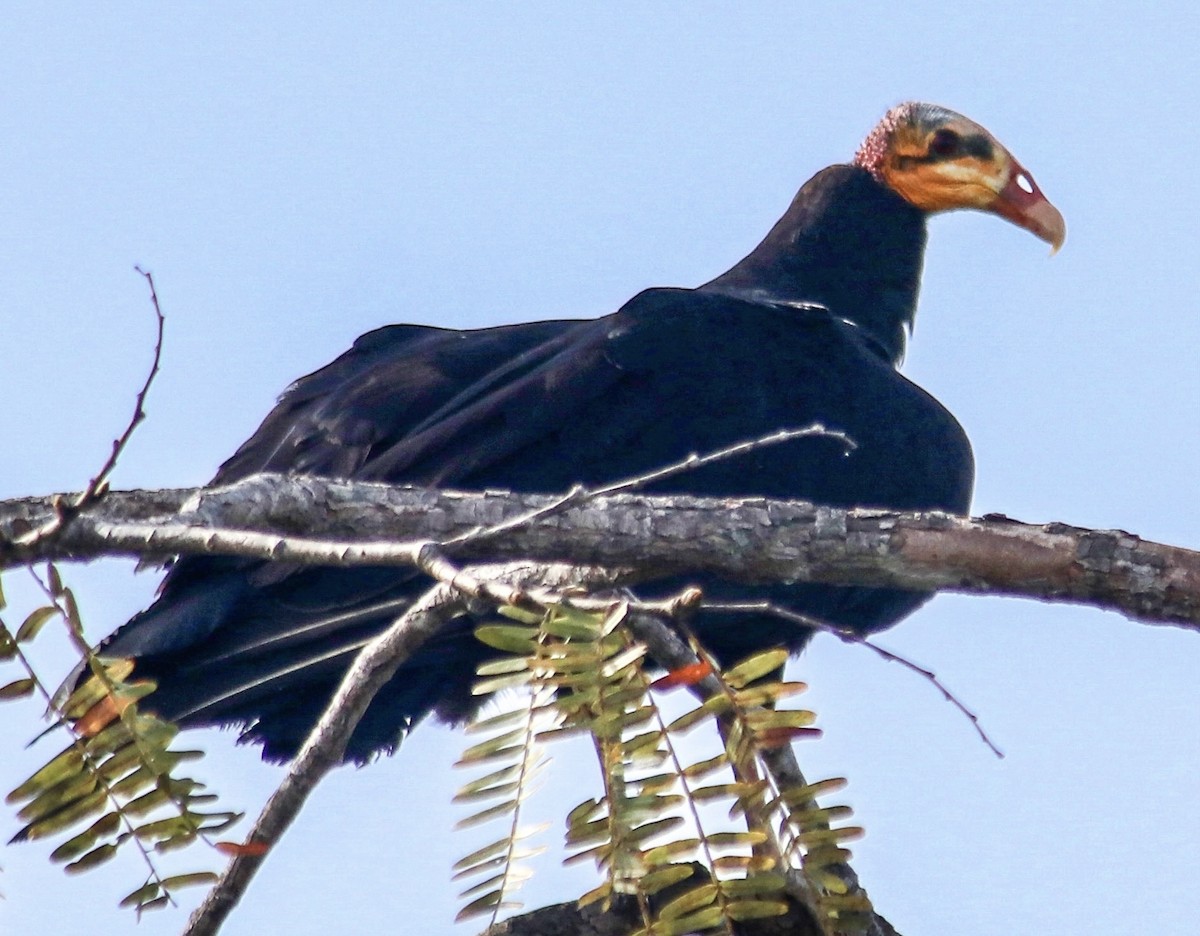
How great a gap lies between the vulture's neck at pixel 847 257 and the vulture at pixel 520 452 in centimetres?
51

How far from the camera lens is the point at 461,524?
83.8 inches

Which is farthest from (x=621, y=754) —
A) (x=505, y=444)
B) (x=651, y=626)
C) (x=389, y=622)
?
(x=505, y=444)

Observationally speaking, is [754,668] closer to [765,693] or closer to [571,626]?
[765,693]

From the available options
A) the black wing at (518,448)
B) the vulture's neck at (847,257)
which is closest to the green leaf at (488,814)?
the black wing at (518,448)

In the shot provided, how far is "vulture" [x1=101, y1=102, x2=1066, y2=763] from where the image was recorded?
3.28m

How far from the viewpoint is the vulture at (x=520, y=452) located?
3.28 metres

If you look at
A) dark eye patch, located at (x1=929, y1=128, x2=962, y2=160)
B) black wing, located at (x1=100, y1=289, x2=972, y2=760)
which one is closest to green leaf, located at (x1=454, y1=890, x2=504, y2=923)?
black wing, located at (x1=100, y1=289, x2=972, y2=760)

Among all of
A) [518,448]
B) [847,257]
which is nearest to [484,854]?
[518,448]

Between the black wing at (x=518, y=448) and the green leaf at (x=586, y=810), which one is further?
the black wing at (x=518, y=448)

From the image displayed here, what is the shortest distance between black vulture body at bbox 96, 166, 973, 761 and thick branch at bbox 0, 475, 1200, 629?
104 cm

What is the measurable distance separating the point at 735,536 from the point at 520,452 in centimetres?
148

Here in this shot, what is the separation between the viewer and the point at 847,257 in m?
4.96

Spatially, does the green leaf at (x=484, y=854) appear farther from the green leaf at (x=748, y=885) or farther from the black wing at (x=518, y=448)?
the black wing at (x=518, y=448)

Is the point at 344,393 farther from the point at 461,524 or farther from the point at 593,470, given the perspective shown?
the point at 461,524
